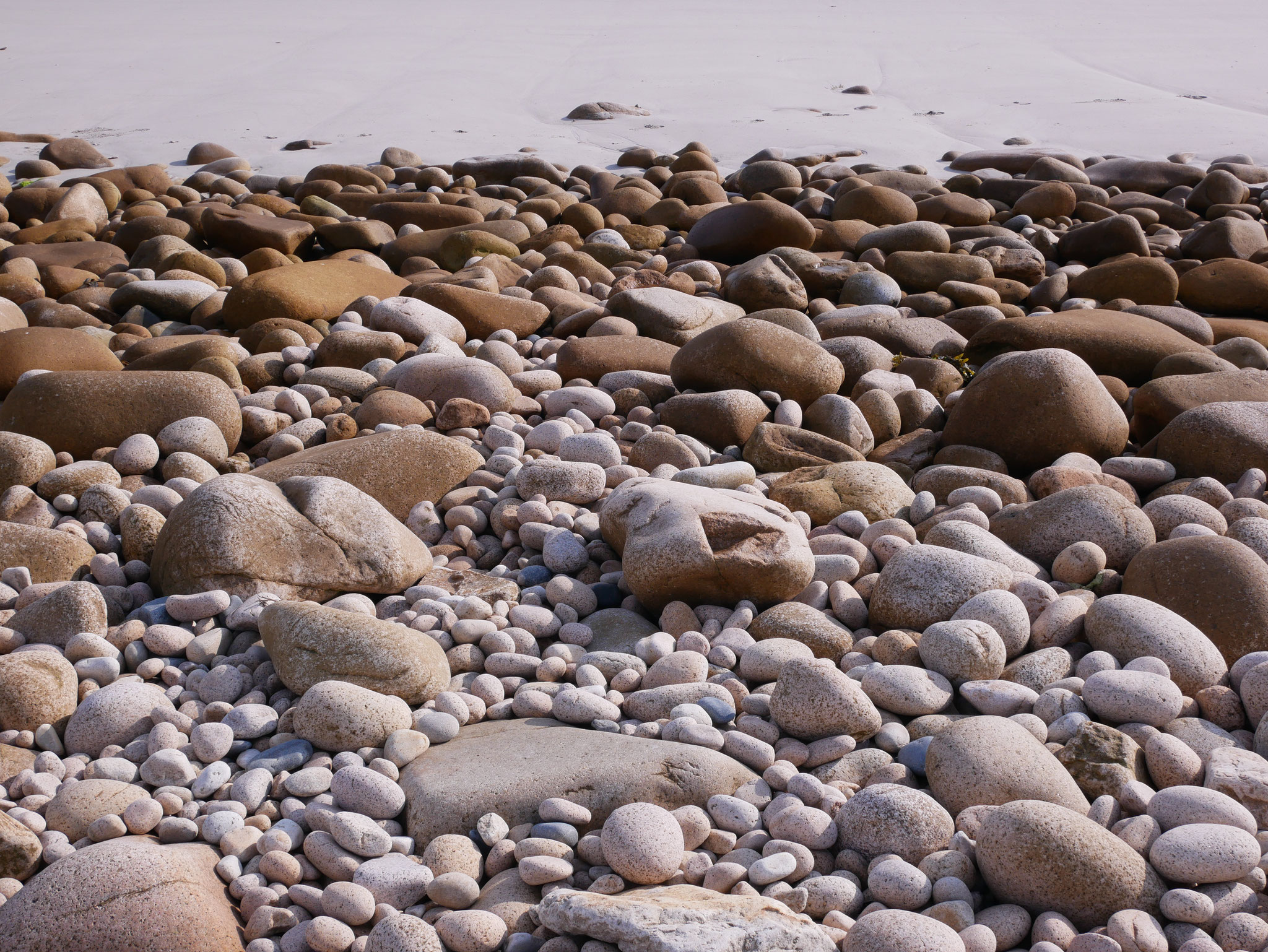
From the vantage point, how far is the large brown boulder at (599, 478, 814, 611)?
2.85m

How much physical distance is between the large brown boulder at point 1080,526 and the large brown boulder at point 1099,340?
159 centimetres

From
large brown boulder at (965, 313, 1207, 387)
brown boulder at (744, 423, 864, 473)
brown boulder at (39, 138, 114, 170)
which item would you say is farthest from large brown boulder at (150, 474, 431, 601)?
brown boulder at (39, 138, 114, 170)

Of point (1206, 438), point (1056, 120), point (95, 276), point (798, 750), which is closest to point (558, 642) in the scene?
point (798, 750)

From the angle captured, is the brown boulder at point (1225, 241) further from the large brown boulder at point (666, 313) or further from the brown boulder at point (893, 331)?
the large brown boulder at point (666, 313)

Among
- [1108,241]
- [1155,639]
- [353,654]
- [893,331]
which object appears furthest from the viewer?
[1108,241]

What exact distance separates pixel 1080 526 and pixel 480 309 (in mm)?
3046

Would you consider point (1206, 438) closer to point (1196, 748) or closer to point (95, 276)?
point (1196, 748)

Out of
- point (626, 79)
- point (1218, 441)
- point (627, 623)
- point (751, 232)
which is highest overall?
point (626, 79)

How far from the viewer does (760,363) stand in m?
4.22

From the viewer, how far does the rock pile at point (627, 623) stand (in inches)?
74.4

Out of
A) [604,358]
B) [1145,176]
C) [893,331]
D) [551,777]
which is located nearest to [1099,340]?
[893,331]

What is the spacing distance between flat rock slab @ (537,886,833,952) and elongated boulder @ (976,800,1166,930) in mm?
381

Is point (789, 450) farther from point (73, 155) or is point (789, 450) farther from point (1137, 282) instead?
point (73, 155)

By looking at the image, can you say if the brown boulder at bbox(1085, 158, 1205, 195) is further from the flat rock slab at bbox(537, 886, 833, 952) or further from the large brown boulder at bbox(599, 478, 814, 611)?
the flat rock slab at bbox(537, 886, 833, 952)
